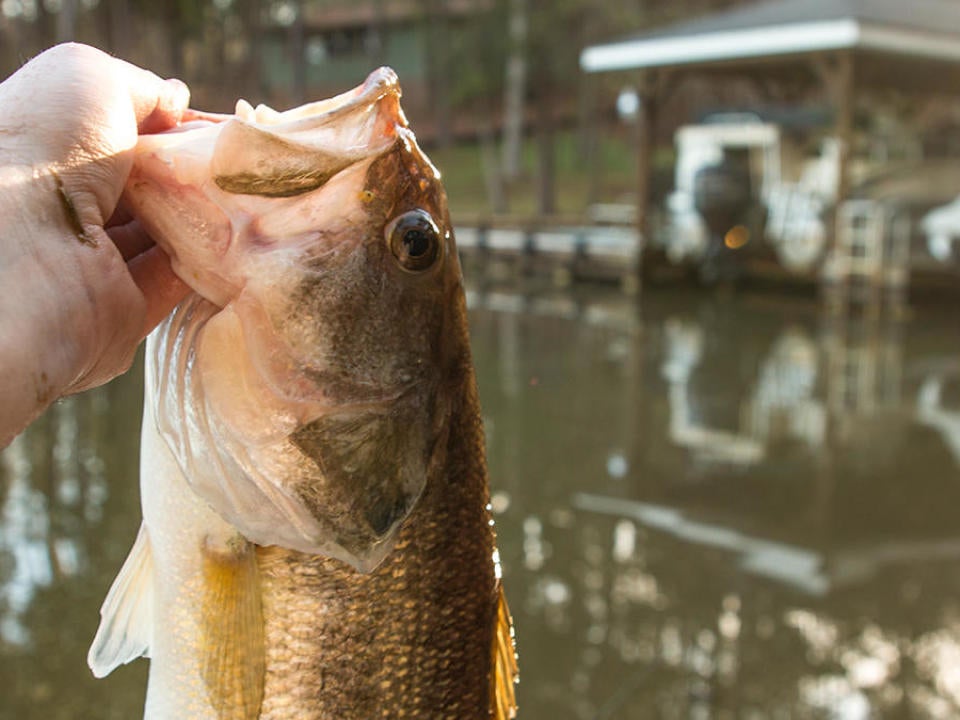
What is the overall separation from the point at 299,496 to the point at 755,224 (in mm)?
17230

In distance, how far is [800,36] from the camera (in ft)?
48.7

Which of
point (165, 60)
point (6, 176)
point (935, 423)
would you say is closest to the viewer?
point (6, 176)

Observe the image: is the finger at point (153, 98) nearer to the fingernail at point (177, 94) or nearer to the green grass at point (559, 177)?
the fingernail at point (177, 94)

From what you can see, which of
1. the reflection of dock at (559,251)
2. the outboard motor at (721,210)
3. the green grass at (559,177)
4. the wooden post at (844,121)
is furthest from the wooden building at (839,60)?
the green grass at (559,177)

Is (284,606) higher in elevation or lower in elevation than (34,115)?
lower

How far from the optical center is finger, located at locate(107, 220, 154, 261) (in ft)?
4.41

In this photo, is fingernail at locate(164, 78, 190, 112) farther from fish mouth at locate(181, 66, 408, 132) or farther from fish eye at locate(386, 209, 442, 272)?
fish eye at locate(386, 209, 442, 272)

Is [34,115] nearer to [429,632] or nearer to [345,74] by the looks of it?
[429,632]

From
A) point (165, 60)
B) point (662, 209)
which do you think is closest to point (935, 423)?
point (662, 209)

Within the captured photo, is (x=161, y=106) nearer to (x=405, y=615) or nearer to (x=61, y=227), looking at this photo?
(x=61, y=227)

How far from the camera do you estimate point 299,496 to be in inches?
48.8

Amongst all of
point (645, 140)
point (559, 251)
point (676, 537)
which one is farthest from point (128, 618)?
point (559, 251)

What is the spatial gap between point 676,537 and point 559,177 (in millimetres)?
35024

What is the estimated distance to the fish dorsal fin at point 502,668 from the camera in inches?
55.6
